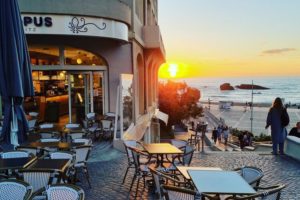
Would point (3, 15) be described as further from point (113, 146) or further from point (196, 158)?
point (196, 158)

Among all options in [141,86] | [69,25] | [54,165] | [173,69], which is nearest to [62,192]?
[54,165]

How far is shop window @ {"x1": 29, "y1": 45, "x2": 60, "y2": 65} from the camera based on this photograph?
49.7ft

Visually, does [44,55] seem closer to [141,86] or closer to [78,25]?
[78,25]

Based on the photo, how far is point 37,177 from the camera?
18.7ft

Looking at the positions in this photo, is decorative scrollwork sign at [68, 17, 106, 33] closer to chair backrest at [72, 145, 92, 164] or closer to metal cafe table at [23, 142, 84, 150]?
metal cafe table at [23, 142, 84, 150]

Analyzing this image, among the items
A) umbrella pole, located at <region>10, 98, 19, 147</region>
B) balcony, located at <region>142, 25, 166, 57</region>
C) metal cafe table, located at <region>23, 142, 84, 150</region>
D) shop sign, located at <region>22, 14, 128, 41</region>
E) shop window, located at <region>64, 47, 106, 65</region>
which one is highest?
balcony, located at <region>142, 25, 166, 57</region>

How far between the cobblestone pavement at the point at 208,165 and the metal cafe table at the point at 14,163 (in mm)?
1762

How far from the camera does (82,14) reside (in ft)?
42.0

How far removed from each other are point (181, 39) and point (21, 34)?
37.9 metres

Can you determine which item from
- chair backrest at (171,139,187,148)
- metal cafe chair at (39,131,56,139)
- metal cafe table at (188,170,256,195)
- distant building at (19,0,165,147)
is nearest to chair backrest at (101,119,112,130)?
distant building at (19,0,165,147)

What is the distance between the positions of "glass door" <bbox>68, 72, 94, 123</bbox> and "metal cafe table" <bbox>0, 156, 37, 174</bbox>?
9371 mm

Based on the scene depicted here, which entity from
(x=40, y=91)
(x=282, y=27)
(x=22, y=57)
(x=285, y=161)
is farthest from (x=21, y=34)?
(x=282, y=27)

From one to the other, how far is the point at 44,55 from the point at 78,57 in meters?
1.41

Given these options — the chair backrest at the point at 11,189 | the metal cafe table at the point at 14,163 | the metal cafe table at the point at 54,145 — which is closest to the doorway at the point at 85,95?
the metal cafe table at the point at 54,145
